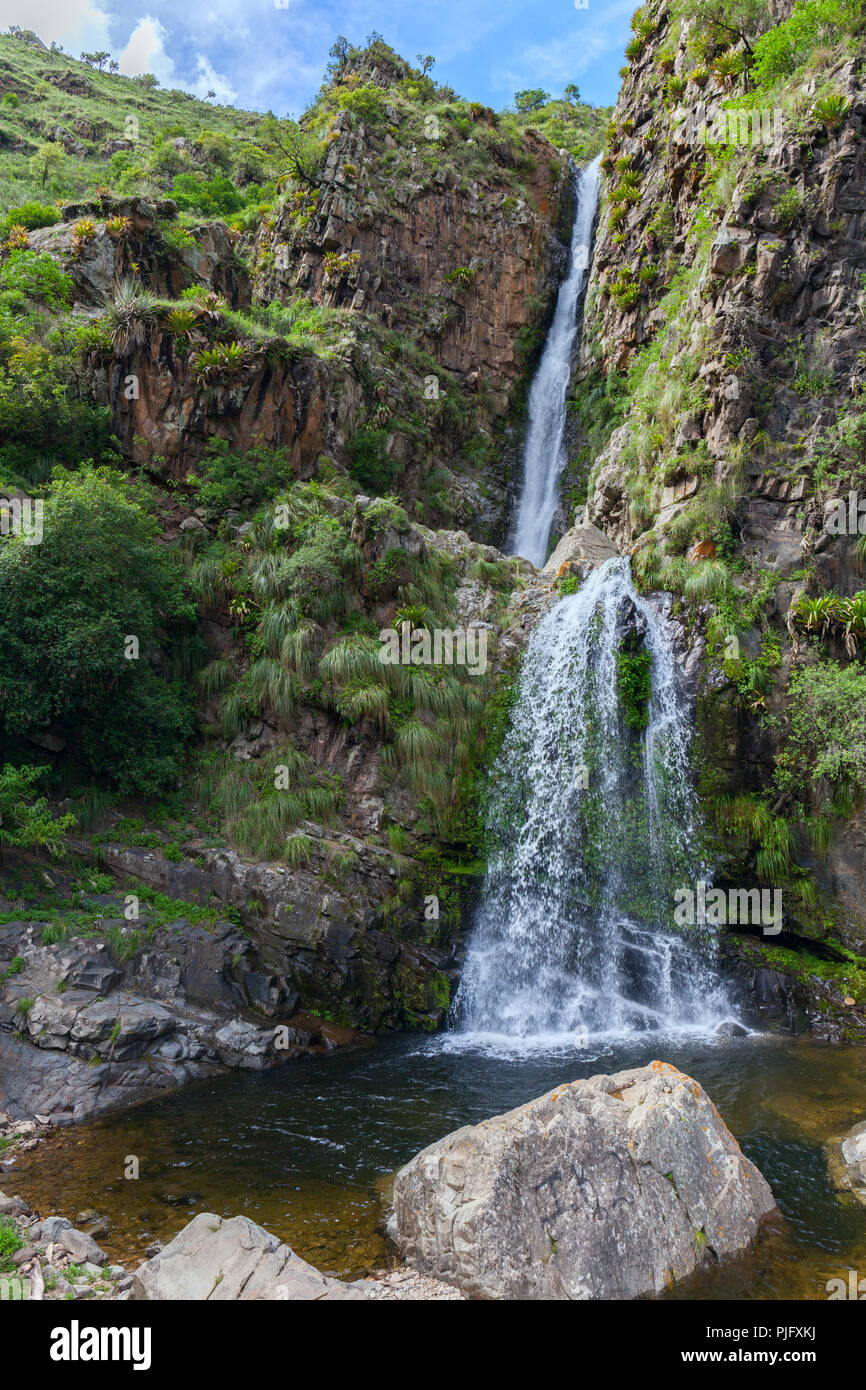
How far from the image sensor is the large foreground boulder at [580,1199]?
5.47m

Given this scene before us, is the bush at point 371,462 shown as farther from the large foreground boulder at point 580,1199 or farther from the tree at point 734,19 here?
the large foreground boulder at point 580,1199

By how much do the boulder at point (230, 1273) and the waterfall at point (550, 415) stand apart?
21156mm

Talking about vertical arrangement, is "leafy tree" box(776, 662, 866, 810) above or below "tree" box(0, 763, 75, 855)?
above

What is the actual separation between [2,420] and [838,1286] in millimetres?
18636

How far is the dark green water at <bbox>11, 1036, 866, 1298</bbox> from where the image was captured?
6145mm

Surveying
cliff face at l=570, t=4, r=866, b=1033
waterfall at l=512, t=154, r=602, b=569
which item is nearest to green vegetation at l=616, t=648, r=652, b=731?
cliff face at l=570, t=4, r=866, b=1033

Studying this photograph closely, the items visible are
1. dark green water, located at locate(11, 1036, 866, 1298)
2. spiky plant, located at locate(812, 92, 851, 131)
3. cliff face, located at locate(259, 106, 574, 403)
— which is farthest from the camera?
cliff face, located at locate(259, 106, 574, 403)

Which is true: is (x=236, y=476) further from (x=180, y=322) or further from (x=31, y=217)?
(x=31, y=217)

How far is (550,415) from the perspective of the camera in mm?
26906

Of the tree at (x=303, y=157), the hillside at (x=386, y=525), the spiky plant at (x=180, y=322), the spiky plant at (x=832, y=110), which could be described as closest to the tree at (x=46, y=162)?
the tree at (x=303, y=157)

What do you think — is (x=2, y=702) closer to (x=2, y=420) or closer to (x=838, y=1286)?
(x=2, y=420)

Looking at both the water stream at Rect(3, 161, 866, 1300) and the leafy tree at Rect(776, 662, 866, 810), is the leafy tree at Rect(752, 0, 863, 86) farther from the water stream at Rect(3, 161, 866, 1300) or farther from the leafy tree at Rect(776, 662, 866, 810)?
the leafy tree at Rect(776, 662, 866, 810)

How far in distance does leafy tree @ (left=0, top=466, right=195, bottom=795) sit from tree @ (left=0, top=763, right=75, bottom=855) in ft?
3.69

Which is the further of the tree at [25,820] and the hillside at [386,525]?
the hillside at [386,525]
